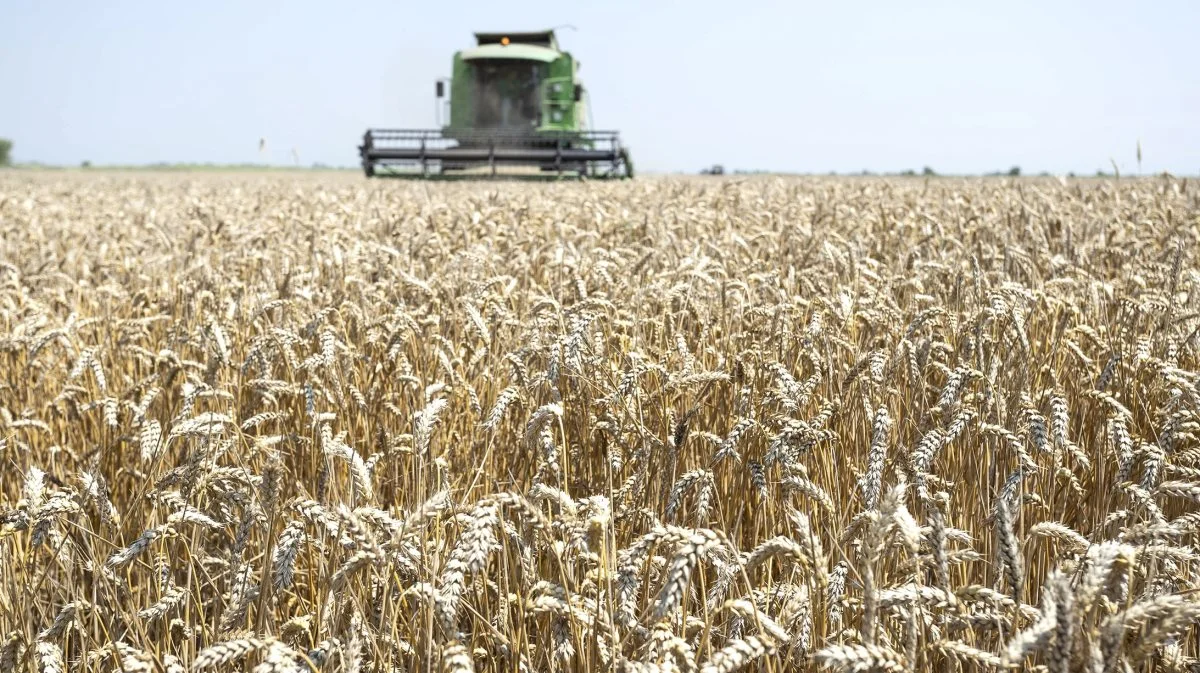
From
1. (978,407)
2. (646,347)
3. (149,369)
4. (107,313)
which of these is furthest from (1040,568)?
(107,313)

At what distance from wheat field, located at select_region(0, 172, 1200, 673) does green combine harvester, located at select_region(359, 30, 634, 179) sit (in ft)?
47.1

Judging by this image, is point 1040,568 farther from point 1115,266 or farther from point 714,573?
point 1115,266

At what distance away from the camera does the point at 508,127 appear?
841 inches

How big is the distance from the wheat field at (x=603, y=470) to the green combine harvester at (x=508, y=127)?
1435cm

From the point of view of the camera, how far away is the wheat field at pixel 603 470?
1439 millimetres

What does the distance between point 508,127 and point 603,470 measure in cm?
1941

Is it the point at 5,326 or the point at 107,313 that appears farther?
the point at 5,326

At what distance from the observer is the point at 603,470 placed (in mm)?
2656

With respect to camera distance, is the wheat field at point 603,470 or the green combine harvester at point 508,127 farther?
the green combine harvester at point 508,127

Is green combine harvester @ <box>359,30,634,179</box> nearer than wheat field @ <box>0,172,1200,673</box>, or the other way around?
wheat field @ <box>0,172,1200,673</box>

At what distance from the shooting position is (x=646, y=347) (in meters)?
3.22

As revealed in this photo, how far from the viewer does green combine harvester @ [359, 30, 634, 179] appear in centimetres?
1941

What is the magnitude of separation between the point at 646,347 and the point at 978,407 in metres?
1.12

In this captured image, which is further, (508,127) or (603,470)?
(508,127)
